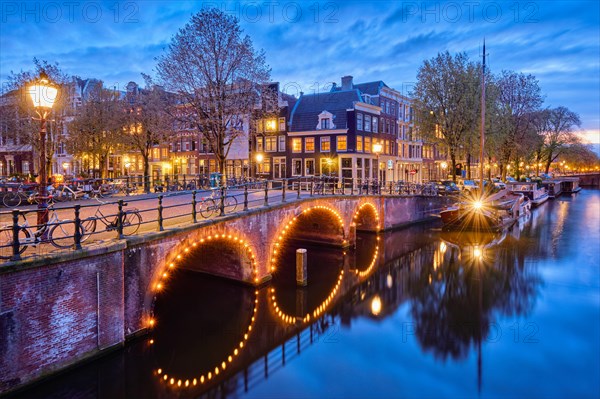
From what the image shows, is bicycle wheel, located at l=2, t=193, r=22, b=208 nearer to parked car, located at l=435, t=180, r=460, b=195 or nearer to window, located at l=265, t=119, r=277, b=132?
window, located at l=265, t=119, r=277, b=132

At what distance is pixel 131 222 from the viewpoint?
39.2ft

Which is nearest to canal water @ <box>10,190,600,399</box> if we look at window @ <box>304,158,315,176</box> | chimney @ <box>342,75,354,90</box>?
window @ <box>304,158,315,176</box>

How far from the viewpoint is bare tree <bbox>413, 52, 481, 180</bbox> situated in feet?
119

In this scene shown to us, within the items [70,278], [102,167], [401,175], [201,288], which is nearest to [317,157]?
[401,175]

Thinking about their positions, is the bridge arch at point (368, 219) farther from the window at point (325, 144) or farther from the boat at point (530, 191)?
the boat at point (530, 191)

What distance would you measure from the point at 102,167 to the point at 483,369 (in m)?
33.6

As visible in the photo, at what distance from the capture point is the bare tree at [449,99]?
3628cm

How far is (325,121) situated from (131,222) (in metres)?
31.3

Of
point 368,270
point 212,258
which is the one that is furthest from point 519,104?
point 212,258

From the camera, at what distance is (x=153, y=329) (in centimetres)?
1266

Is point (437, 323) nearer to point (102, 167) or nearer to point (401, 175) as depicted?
point (102, 167)

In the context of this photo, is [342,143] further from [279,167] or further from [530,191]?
[530,191]

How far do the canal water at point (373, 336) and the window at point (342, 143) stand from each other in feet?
65.8

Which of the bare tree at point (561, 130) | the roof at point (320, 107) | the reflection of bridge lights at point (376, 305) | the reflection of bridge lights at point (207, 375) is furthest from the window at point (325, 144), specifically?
the bare tree at point (561, 130)
